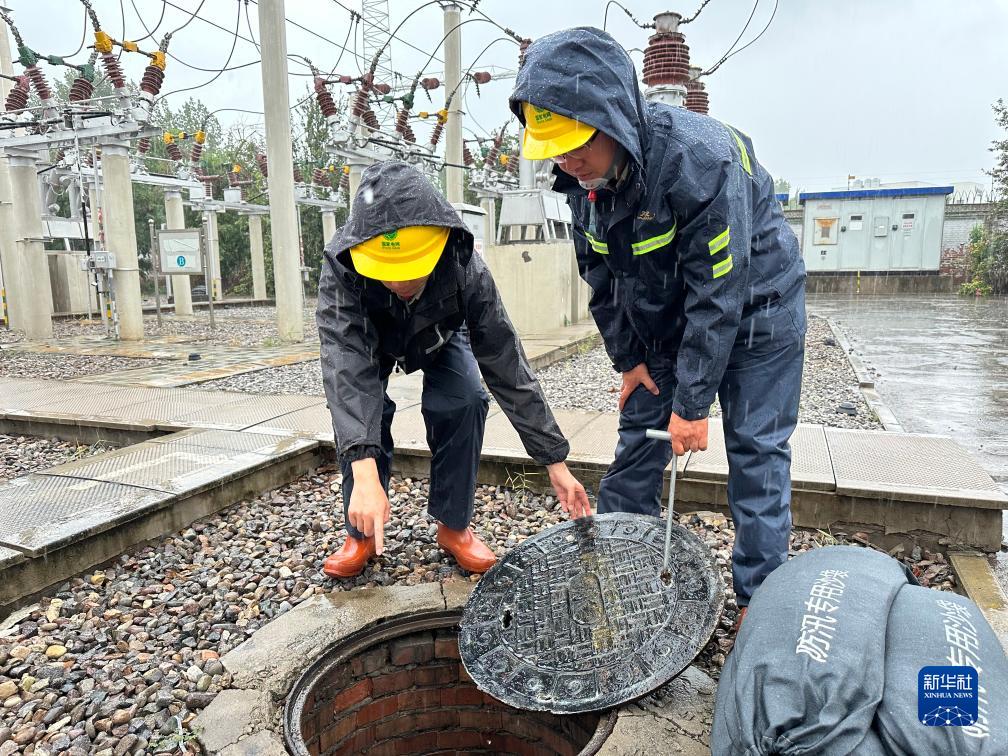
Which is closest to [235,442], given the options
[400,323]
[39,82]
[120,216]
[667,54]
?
[400,323]

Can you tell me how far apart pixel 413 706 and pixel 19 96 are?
11.7 m

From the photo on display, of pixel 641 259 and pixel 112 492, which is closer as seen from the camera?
pixel 641 259

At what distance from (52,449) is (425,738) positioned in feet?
11.3

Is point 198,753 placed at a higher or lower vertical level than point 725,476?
lower

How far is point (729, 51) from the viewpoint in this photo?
507 centimetres

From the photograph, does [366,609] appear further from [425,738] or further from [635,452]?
[635,452]

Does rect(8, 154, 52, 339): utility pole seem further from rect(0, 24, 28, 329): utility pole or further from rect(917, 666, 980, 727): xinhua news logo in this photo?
rect(917, 666, 980, 727): xinhua news logo

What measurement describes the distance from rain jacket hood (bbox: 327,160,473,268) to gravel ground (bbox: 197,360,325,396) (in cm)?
374

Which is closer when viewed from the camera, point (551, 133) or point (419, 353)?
point (551, 133)

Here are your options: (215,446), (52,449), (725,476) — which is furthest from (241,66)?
(725,476)

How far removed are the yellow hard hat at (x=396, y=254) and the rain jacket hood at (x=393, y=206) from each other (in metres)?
0.02

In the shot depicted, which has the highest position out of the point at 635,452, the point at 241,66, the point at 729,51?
the point at 241,66

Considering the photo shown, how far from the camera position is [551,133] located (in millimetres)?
1711

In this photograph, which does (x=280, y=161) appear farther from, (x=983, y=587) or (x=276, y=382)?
(x=983, y=587)
